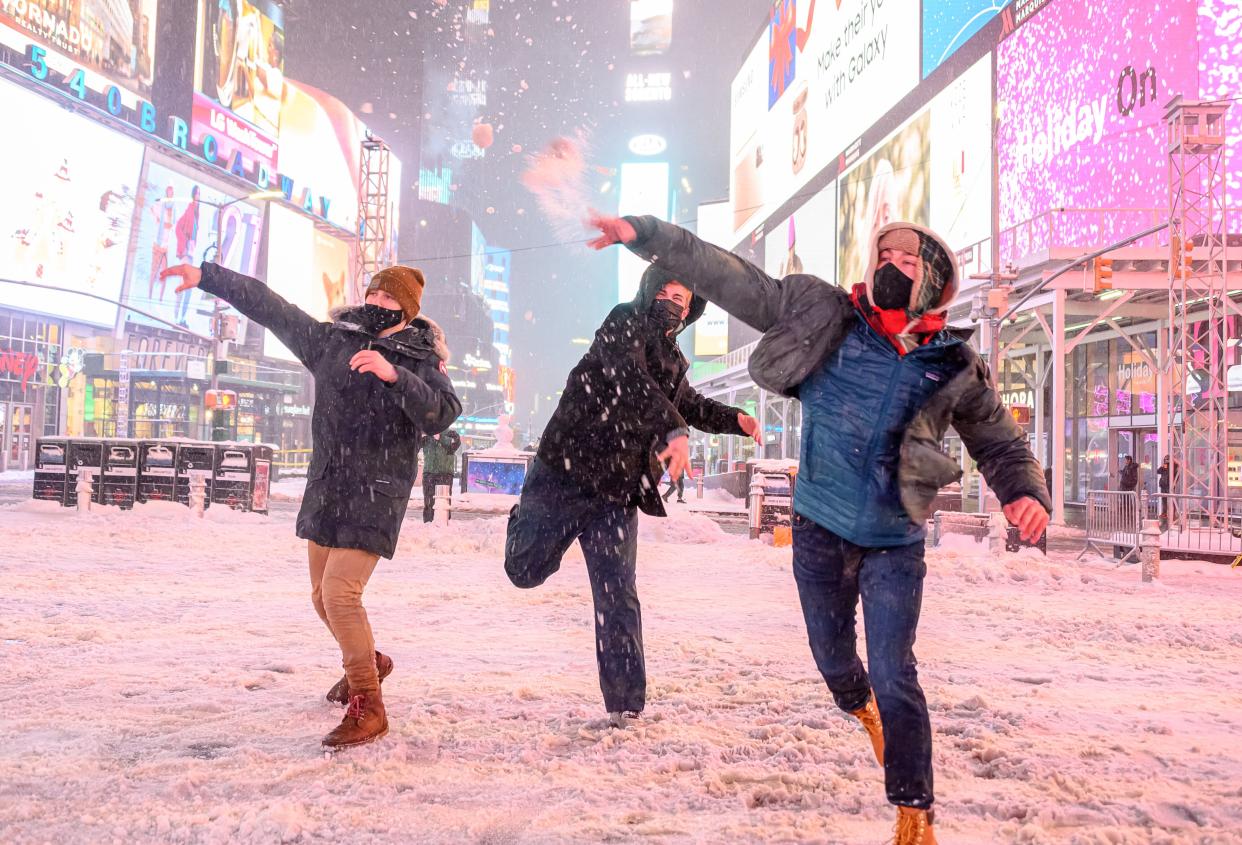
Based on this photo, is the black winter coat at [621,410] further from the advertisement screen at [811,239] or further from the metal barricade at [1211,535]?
the advertisement screen at [811,239]

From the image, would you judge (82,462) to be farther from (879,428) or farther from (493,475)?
(879,428)

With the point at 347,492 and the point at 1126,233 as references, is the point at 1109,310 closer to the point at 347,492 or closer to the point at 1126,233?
the point at 1126,233

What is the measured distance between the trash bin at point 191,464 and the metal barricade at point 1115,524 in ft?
50.9

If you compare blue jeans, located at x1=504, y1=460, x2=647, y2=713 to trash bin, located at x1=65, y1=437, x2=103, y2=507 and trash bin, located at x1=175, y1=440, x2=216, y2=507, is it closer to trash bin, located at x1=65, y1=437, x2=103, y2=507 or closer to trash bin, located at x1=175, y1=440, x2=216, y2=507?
trash bin, located at x1=175, y1=440, x2=216, y2=507

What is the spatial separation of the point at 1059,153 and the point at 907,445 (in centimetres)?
2880

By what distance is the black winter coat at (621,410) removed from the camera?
3912 millimetres

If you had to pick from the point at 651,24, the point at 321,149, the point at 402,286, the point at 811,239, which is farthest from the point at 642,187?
the point at 402,286

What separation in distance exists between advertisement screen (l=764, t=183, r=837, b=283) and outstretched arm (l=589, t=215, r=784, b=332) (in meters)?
41.2

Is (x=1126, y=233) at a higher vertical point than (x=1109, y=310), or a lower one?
higher

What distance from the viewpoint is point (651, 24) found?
144875 mm

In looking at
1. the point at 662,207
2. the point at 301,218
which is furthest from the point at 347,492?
the point at 662,207

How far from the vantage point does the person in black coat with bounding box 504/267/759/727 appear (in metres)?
3.93

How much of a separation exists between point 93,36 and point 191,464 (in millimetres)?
41523

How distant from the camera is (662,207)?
134 metres
